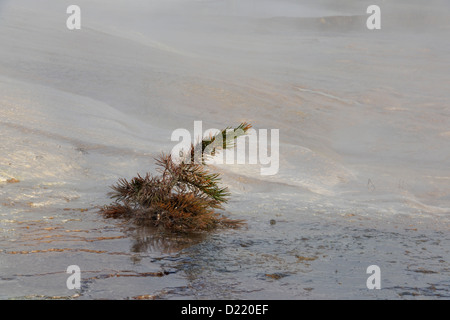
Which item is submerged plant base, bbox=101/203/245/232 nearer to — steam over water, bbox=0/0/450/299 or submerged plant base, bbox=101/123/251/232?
submerged plant base, bbox=101/123/251/232

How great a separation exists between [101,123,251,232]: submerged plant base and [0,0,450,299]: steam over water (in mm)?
136

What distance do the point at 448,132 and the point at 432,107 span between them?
1432 millimetres

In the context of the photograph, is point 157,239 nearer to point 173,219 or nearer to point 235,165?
point 173,219

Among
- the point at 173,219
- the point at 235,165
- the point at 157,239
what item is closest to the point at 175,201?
the point at 173,219

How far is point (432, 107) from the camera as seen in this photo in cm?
1135

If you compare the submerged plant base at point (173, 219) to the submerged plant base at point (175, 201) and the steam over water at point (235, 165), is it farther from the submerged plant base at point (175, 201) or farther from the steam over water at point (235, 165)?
the steam over water at point (235, 165)

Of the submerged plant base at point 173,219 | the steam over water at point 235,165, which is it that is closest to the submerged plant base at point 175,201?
the submerged plant base at point 173,219

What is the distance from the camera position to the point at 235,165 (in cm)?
695

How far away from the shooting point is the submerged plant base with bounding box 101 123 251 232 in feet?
14.6

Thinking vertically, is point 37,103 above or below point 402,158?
above

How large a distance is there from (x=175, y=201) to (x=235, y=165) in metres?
2.49

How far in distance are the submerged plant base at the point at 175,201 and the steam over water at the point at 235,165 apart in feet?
0.45
